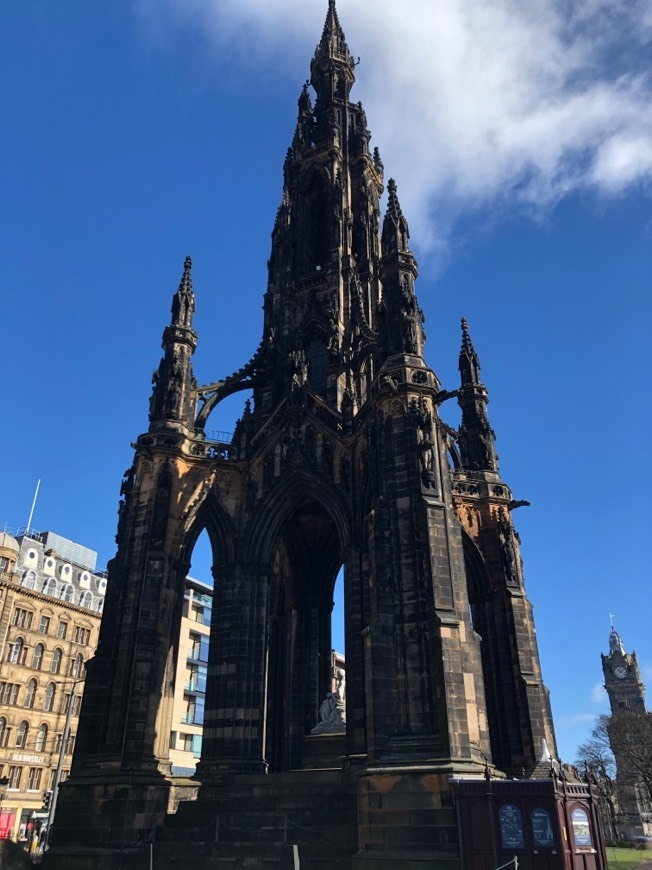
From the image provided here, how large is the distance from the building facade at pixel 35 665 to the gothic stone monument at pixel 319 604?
25380 mm

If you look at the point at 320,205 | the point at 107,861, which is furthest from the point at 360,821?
the point at 320,205

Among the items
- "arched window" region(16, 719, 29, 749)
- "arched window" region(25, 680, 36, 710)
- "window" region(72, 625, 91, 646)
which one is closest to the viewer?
"arched window" region(16, 719, 29, 749)

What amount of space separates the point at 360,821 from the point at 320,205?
31.6 metres

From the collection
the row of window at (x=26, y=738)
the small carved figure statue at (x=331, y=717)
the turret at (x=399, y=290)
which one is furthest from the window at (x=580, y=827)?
the row of window at (x=26, y=738)

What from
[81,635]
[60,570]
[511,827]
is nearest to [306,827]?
[511,827]

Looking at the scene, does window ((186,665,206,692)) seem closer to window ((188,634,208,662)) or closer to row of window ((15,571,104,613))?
window ((188,634,208,662))

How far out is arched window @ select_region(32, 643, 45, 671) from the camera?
172 feet

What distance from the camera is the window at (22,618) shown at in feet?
170

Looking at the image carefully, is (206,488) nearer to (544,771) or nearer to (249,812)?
(249,812)

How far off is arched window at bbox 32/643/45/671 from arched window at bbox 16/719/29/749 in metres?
4.04

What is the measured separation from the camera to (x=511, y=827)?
14.4 metres

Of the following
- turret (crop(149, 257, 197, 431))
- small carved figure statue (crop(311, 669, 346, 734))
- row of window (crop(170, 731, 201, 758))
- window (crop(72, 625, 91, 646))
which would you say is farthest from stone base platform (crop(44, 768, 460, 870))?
window (crop(72, 625, 91, 646))

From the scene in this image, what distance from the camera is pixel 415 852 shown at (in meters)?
16.2

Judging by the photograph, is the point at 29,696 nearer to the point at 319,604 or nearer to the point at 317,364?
the point at 319,604
